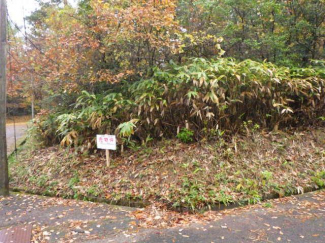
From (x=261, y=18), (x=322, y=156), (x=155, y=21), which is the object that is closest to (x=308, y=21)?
Answer: (x=261, y=18)

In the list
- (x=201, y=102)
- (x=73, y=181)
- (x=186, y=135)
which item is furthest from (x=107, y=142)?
(x=201, y=102)

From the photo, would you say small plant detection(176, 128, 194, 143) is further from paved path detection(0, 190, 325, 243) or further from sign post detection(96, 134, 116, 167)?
paved path detection(0, 190, 325, 243)

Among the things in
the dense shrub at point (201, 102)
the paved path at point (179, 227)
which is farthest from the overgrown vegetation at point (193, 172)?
the dense shrub at point (201, 102)

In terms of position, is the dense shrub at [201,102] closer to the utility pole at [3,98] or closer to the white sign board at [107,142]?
the white sign board at [107,142]

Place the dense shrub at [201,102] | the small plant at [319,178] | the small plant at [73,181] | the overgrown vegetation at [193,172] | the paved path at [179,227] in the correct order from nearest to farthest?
the paved path at [179,227], the overgrown vegetation at [193,172], the small plant at [319,178], the small plant at [73,181], the dense shrub at [201,102]

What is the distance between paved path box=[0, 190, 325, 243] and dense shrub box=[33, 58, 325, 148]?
169 centimetres

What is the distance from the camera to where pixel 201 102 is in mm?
5293

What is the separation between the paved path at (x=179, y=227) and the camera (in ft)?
10.8

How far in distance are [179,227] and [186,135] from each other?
2184 millimetres

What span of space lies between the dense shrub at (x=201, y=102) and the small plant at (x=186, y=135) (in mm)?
123

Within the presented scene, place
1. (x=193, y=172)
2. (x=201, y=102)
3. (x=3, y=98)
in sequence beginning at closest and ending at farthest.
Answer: (x=193, y=172) → (x=3, y=98) → (x=201, y=102)

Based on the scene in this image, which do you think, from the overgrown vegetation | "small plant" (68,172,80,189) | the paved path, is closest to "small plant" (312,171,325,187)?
the overgrown vegetation

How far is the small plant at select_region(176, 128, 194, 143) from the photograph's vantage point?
17.6ft

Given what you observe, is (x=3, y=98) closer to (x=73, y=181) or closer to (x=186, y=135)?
(x=73, y=181)
